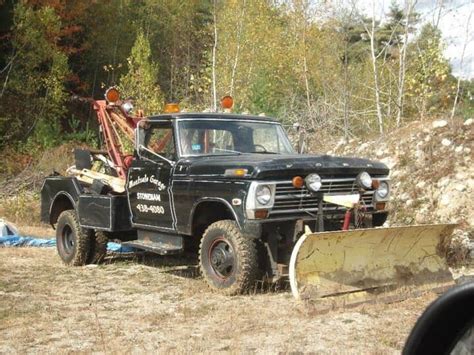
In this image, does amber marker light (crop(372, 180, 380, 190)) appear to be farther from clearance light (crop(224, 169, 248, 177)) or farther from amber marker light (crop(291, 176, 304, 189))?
clearance light (crop(224, 169, 248, 177))

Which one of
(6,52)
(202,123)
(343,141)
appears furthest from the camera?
(6,52)

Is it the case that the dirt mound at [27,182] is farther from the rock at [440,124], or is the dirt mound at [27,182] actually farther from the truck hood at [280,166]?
the truck hood at [280,166]

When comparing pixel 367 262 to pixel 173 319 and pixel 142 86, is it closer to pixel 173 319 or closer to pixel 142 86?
pixel 173 319

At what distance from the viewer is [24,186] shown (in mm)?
19500

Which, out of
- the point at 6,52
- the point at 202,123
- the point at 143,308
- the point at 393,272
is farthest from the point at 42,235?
the point at 6,52

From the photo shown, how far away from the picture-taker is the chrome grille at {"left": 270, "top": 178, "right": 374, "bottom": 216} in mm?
7145

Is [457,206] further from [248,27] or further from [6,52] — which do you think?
A: [6,52]

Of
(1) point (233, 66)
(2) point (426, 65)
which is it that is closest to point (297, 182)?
(2) point (426, 65)

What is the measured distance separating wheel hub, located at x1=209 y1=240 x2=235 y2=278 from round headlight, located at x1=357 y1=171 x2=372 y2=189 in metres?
1.69

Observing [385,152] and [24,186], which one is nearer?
[385,152]

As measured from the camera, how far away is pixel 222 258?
7410 millimetres

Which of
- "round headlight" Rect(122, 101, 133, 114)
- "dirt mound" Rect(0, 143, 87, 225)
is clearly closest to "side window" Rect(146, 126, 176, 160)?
"round headlight" Rect(122, 101, 133, 114)

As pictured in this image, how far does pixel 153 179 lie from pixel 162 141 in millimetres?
514

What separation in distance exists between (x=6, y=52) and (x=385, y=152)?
18.6 meters
